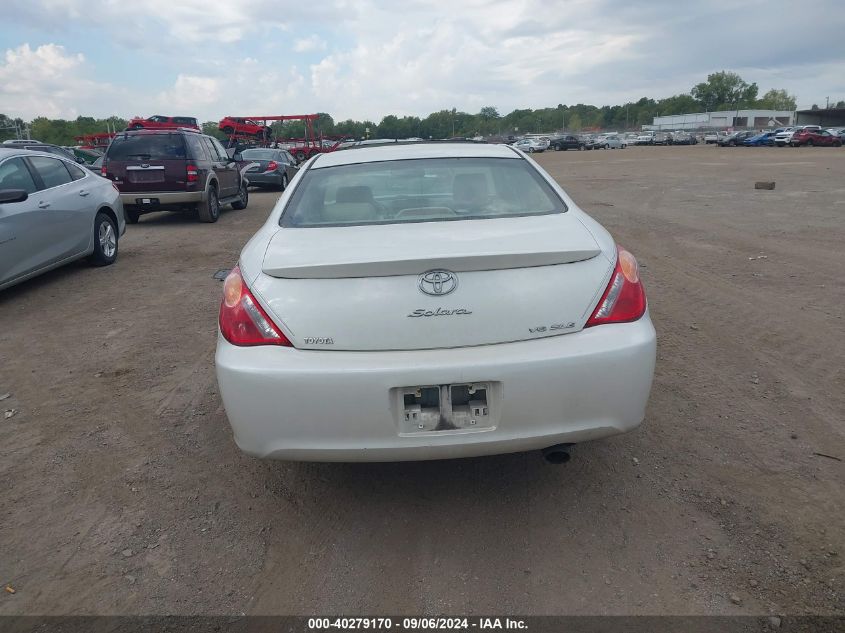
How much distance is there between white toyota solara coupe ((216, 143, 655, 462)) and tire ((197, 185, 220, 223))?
11380 millimetres

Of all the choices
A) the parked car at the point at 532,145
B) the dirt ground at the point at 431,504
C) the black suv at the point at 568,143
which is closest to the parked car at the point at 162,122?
the dirt ground at the point at 431,504

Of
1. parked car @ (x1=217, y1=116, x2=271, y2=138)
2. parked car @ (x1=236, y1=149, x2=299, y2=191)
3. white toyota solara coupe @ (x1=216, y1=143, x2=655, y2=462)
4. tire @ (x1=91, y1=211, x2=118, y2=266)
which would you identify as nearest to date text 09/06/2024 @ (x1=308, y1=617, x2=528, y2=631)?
white toyota solara coupe @ (x1=216, y1=143, x2=655, y2=462)

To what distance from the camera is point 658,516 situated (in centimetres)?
306

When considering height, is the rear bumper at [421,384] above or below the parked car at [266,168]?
above

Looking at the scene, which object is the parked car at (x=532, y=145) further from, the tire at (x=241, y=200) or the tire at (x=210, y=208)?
the tire at (x=210, y=208)

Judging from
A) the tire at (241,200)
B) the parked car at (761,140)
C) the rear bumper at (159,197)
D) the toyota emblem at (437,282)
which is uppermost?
the toyota emblem at (437,282)

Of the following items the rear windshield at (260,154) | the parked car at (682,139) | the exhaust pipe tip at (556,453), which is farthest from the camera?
the parked car at (682,139)

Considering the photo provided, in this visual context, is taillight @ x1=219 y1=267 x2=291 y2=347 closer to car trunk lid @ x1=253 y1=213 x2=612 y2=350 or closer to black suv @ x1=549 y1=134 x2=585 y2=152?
car trunk lid @ x1=253 y1=213 x2=612 y2=350

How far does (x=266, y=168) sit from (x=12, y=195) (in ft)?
48.4

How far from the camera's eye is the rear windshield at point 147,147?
12.9 meters

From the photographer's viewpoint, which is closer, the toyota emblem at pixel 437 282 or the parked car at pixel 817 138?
the toyota emblem at pixel 437 282

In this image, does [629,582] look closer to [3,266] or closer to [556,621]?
[556,621]

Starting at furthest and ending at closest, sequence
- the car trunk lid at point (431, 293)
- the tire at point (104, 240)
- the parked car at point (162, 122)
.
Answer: the parked car at point (162, 122)
the tire at point (104, 240)
the car trunk lid at point (431, 293)

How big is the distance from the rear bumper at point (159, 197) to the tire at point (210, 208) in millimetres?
407
